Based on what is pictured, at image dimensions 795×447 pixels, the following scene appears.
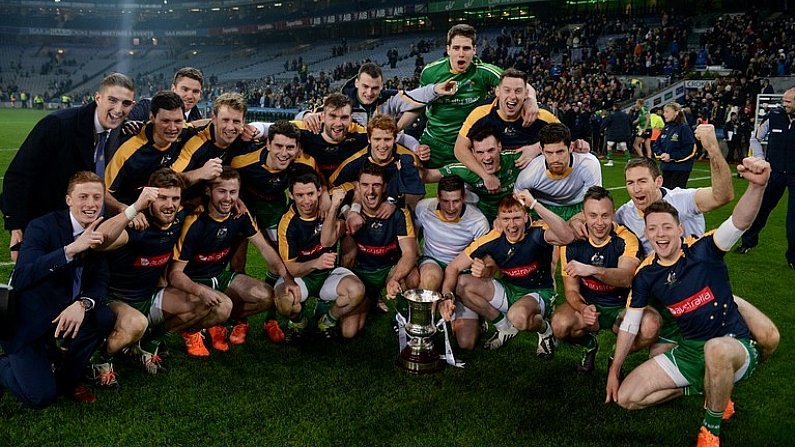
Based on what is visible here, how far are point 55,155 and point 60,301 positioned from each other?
113 centimetres

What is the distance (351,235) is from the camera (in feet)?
17.7

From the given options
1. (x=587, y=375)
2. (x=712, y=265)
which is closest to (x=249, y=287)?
(x=587, y=375)

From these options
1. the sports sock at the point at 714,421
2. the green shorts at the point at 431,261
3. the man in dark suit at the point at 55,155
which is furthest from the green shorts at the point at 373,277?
the sports sock at the point at 714,421

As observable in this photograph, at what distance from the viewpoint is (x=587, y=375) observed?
4465mm

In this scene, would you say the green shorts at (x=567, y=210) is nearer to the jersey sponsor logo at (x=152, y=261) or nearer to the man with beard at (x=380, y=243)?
the man with beard at (x=380, y=243)

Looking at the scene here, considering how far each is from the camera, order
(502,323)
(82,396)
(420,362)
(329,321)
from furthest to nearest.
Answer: (329,321) → (502,323) → (420,362) → (82,396)

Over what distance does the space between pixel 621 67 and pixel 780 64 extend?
6.47 meters

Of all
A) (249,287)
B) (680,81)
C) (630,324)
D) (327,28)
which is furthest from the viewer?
(327,28)

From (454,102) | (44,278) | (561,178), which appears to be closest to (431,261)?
(561,178)

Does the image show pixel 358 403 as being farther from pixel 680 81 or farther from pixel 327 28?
pixel 327 28

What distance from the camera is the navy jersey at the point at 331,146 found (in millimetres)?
5477

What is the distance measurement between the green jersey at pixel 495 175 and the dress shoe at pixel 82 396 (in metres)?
3.33

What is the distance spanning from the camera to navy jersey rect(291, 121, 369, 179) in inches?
216

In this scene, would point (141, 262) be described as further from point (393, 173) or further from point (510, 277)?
point (510, 277)
